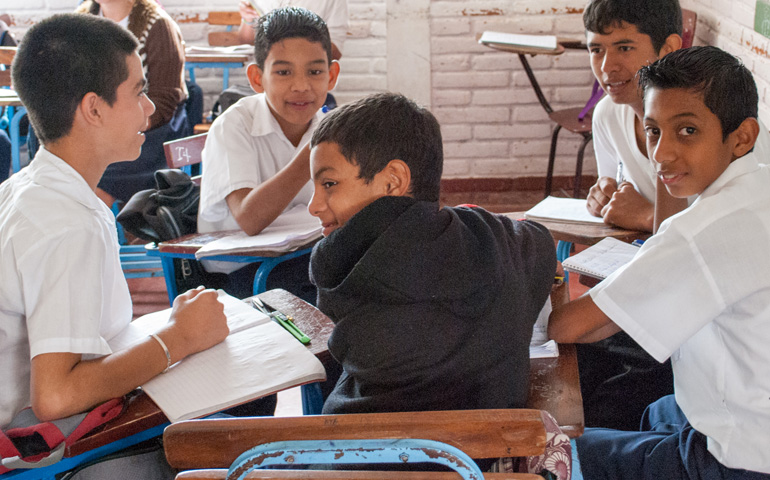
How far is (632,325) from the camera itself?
1.04 metres

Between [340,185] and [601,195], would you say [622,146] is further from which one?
[340,185]

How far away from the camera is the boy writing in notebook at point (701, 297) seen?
3.27 feet

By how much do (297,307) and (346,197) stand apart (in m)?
0.36

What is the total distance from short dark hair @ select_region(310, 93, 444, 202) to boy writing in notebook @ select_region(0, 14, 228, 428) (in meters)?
0.38

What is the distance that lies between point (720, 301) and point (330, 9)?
2.79 metres

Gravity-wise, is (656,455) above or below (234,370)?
below

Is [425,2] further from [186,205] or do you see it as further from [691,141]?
[691,141]

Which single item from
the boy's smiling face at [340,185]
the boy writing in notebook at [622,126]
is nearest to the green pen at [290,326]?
the boy's smiling face at [340,185]

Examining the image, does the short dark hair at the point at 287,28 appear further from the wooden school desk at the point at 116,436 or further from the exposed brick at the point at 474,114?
the exposed brick at the point at 474,114

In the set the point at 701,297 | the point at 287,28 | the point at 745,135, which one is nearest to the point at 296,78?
the point at 287,28

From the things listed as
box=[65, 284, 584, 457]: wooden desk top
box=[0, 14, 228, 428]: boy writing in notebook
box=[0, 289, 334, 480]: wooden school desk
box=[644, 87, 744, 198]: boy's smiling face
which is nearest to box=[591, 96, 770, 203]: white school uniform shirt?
box=[644, 87, 744, 198]: boy's smiling face

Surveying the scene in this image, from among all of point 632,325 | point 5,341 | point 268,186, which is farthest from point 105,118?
point 632,325

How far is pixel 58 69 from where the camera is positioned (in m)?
1.19

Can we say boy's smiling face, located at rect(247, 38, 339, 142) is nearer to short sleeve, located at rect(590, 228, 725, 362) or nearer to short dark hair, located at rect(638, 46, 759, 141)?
short dark hair, located at rect(638, 46, 759, 141)
